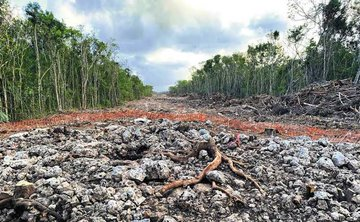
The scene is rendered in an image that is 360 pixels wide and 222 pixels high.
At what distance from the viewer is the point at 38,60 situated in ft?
75.2

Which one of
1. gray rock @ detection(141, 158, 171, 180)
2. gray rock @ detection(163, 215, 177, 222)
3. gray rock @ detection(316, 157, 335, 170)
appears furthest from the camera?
gray rock @ detection(316, 157, 335, 170)

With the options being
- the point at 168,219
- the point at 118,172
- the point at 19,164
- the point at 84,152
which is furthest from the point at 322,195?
the point at 19,164

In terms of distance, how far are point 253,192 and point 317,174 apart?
119 cm

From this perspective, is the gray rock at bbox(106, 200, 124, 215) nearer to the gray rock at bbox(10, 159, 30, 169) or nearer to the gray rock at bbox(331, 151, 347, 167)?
the gray rock at bbox(10, 159, 30, 169)

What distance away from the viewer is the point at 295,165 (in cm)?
528

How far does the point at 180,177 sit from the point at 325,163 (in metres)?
2.37

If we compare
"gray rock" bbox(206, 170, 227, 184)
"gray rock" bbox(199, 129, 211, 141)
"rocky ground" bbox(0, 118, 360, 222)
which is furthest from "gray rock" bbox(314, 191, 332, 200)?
"gray rock" bbox(199, 129, 211, 141)

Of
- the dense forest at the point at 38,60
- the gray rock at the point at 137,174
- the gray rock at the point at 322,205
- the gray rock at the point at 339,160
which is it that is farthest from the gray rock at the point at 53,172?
the dense forest at the point at 38,60

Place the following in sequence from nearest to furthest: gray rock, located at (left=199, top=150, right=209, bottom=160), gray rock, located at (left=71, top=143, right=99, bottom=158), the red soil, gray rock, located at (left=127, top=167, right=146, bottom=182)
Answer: gray rock, located at (left=127, top=167, right=146, bottom=182)
gray rock, located at (left=199, top=150, right=209, bottom=160)
gray rock, located at (left=71, top=143, right=99, bottom=158)
the red soil

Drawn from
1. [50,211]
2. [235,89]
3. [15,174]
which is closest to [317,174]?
[50,211]

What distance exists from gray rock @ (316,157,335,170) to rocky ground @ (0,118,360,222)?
2cm

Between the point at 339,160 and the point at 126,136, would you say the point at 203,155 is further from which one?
the point at 339,160

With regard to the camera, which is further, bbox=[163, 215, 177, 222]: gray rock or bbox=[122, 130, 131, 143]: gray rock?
bbox=[122, 130, 131, 143]: gray rock

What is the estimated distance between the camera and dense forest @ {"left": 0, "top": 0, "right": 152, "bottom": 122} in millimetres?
21781
